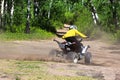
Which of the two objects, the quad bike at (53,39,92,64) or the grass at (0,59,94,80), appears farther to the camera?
the quad bike at (53,39,92,64)

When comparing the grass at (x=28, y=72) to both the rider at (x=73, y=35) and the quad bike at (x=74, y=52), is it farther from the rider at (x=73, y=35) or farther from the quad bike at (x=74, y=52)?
the rider at (x=73, y=35)

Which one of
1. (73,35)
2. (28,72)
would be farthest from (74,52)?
(28,72)

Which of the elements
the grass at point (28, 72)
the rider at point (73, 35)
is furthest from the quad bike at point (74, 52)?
the grass at point (28, 72)

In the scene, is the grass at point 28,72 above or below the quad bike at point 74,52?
above

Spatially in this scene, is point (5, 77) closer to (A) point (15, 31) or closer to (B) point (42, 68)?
(B) point (42, 68)

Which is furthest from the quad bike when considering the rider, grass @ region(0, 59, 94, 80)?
grass @ region(0, 59, 94, 80)

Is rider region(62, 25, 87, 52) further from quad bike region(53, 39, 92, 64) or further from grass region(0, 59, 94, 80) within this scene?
grass region(0, 59, 94, 80)

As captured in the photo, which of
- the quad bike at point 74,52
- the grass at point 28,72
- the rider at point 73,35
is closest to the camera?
the grass at point 28,72

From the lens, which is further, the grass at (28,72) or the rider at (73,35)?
the rider at (73,35)

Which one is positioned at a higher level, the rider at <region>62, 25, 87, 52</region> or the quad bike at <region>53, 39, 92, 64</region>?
the rider at <region>62, 25, 87, 52</region>

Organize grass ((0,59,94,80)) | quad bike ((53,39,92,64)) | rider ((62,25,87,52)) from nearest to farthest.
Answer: grass ((0,59,94,80)) < rider ((62,25,87,52)) < quad bike ((53,39,92,64))

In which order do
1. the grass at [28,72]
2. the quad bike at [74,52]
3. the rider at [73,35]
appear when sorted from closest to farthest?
the grass at [28,72], the rider at [73,35], the quad bike at [74,52]

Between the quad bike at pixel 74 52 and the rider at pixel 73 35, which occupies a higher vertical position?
the rider at pixel 73 35

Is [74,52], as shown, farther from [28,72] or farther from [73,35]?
[28,72]
